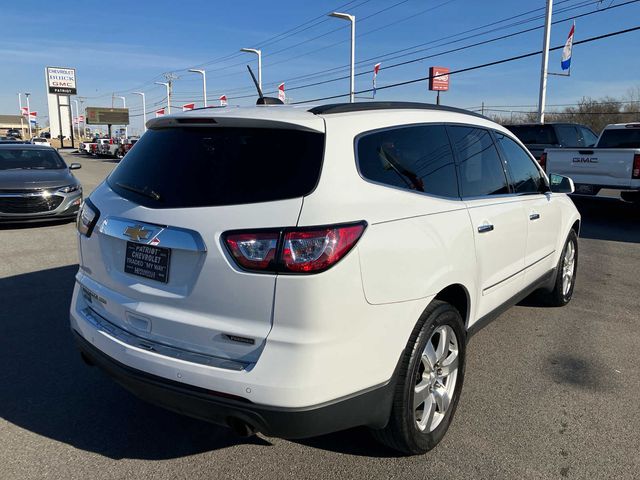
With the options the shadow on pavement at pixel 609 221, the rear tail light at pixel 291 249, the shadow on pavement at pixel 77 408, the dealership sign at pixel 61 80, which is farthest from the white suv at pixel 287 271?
the dealership sign at pixel 61 80

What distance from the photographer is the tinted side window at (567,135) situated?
44.9 feet

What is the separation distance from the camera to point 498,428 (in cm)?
311

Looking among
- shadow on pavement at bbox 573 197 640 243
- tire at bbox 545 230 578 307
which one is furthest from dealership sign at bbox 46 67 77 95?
tire at bbox 545 230 578 307

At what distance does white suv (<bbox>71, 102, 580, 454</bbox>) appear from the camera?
7.20 ft

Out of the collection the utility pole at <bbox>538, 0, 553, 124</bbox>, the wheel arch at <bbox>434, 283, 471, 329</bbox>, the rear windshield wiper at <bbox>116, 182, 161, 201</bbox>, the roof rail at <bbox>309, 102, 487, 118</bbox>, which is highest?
the utility pole at <bbox>538, 0, 553, 124</bbox>

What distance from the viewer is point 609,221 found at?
10992 millimetres

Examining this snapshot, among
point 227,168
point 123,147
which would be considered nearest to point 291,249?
point 227,168

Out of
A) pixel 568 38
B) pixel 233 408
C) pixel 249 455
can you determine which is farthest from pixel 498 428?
pixel 568 38

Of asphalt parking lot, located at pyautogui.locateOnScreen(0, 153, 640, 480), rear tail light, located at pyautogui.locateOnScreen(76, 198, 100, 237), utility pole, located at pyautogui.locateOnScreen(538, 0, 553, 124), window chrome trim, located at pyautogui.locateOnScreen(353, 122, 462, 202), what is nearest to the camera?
window chrome trim, located at pyautogui.locateOnScreen(353, 122, 462, 202)

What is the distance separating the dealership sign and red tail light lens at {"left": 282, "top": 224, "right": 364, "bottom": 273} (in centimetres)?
8480

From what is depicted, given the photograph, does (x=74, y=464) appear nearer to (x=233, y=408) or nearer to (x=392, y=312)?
(x=233, y=408)

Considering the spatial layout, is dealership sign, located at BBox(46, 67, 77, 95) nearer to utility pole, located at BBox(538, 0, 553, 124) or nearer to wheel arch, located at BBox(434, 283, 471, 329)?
utility pole, located at BBox(538, 0, 553, 124)

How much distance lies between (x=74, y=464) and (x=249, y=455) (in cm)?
91

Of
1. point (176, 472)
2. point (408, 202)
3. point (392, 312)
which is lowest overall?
point (176, 472)
